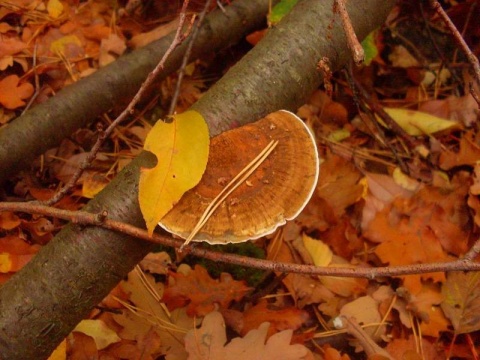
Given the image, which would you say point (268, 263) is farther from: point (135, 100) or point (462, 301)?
point (462, 301)

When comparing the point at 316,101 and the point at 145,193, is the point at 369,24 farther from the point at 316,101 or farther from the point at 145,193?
the point at 145,193

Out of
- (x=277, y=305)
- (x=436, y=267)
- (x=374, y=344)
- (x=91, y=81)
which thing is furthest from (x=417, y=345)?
(x=91, y=81)

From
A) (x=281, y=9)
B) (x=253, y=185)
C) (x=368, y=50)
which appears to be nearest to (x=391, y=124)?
(x=368, y=50)

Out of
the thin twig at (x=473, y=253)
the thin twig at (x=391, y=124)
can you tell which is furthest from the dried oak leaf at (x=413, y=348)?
the thin twig at (x=391, y=124)

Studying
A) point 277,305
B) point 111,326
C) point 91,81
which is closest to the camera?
point 111,326

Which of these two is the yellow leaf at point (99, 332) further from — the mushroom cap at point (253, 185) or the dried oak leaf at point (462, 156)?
the dried oak leaf at point (462, 156)

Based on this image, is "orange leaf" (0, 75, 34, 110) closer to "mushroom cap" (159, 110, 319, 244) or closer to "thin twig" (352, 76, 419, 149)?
"mushroom cap" (159, 110, 319, 244)
